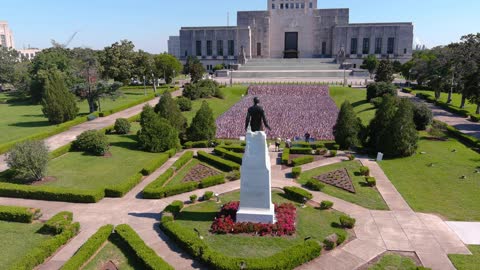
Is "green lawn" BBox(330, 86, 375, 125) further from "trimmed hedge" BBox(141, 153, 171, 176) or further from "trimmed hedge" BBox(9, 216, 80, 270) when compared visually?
"trimmed hedge" BBox(9, 216, 80, 270)

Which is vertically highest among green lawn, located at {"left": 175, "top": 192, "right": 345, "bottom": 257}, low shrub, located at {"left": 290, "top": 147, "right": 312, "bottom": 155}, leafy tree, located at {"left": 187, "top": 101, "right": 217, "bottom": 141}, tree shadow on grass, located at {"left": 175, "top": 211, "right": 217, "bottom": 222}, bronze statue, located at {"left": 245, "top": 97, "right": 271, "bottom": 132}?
bronze statue, located at {"left": 245, "top": 97, "right": 271, "bottom": 132}

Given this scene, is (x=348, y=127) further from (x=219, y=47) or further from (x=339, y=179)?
(x=219, y=47)

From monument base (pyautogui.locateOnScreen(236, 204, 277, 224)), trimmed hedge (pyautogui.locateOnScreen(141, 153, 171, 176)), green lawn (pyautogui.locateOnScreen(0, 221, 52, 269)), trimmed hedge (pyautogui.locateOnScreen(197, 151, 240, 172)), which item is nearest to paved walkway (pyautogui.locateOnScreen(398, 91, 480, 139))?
trimmed hedge (pyautogui.locateOnScreen(197, 151, 240, 172))

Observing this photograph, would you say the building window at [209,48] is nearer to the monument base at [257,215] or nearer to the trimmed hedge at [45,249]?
the trimmed hedge at [45,249]

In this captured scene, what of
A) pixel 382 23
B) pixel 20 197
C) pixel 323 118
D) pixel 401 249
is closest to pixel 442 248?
pixel 401 249

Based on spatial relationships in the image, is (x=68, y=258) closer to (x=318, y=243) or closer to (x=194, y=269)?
(x=194, y=269)

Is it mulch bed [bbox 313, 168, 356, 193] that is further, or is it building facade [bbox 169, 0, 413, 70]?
building facade [bbox 169, 0, 413, 70]

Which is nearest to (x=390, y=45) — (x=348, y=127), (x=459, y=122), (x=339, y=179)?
(x=459, y=122)
